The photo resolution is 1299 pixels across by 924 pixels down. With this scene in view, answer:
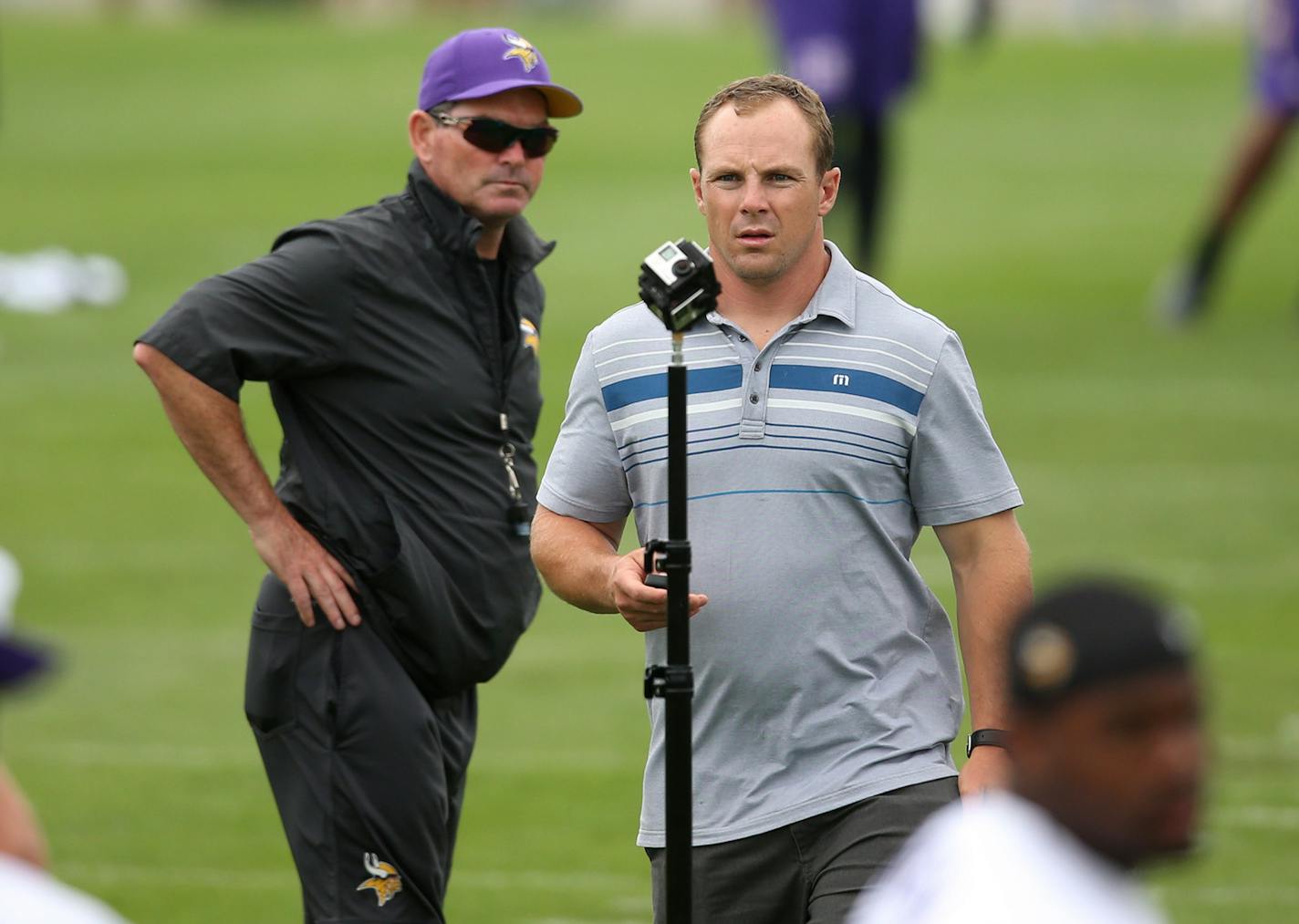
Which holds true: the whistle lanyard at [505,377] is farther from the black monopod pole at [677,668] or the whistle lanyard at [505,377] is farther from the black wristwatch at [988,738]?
the black wristwatch at [988,738]

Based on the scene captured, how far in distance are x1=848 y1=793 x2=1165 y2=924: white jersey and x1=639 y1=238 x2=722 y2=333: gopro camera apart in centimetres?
169

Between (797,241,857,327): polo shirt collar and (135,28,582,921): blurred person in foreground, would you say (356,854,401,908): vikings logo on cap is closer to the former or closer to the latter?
(135,28,582,921): blurred person in foreground

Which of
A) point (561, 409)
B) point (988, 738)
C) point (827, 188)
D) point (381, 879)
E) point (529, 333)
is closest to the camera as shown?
point (988, 738)

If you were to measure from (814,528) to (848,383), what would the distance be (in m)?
0.29

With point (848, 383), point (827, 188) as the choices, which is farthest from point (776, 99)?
point (848, 383)

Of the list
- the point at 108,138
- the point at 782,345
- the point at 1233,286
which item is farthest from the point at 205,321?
the point at 108,138

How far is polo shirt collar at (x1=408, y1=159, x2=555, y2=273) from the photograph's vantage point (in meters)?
5.35

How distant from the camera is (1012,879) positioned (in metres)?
2.54

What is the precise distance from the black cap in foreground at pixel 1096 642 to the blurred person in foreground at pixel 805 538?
5.77 feet

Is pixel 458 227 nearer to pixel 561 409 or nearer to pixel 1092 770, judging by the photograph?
pixel 1092 770

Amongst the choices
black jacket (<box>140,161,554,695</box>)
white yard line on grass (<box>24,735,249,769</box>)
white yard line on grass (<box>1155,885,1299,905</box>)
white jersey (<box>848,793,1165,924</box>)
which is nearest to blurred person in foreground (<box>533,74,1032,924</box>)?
black jacket (<box>140,161,554,695</box>)

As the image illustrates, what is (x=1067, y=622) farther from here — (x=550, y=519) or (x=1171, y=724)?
(x=550, y=519)

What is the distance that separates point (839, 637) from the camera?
4.43 m

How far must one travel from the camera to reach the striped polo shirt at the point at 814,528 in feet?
14.5
